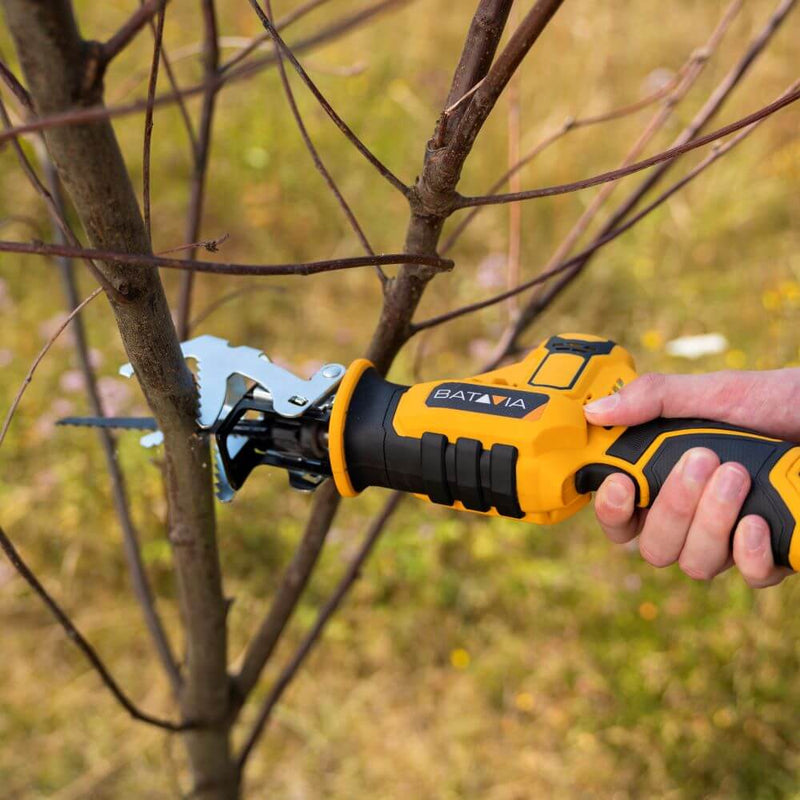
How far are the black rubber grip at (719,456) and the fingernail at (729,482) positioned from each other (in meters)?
0.01

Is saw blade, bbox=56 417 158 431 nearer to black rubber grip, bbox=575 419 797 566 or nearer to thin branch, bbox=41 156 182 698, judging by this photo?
thin branch, bbox=41 156 182 698

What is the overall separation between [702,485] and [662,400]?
12 centimetres

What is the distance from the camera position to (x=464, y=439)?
900 millimetres

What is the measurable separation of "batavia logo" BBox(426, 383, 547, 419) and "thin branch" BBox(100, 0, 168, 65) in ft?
1.68

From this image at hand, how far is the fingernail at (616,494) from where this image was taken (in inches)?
36.7

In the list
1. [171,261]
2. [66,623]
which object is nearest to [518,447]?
[171,261]

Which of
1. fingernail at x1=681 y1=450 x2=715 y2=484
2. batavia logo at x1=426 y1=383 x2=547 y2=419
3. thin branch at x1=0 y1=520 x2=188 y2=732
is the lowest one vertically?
fingernail at x1=681 y1=450 x2=715 y2=484

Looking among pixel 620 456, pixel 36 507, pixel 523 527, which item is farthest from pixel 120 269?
pixel 36 507

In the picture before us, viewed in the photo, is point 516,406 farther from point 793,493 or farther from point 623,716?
point 623,716

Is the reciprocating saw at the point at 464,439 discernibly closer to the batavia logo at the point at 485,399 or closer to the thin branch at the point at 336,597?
the batavia logo at the point at 485,399

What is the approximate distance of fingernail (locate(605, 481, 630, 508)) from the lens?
3.06 feet

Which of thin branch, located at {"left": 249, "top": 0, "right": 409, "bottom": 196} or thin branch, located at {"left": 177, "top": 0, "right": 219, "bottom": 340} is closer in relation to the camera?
thin branch, located at {"left": 249, "top": 0, "right": 409, "bottom": 196}

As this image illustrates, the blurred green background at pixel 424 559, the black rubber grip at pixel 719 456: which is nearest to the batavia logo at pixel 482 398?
the black rubber grip at pixel 719 456

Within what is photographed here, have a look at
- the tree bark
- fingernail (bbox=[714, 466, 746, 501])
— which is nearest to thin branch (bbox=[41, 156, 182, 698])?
the tree bark
